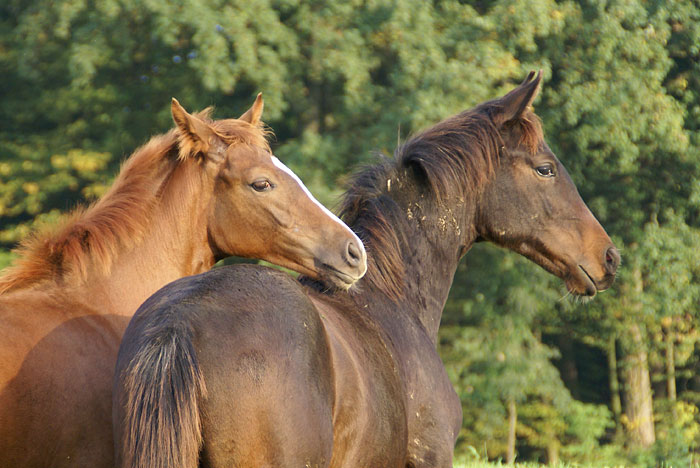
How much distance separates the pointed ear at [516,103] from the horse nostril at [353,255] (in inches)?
51.3

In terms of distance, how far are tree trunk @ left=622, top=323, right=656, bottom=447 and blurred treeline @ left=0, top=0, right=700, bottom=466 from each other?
0.08 metres

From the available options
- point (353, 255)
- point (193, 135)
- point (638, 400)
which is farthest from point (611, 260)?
point (638, 400)

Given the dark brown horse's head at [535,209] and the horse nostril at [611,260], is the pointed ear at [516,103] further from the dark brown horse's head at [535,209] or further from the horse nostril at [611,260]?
the horse nostril at [611,260]

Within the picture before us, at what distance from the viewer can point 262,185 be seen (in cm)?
446

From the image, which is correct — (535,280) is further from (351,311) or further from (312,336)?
(312,336)

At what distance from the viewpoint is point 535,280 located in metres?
15.1

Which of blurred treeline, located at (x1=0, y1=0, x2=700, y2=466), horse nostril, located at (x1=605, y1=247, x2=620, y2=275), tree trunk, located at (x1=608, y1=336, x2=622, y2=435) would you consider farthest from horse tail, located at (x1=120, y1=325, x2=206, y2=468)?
tree trunk, located at (x1=608, y1=336, x2=622, y2=435)

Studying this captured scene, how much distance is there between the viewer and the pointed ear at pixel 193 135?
14.8 feet

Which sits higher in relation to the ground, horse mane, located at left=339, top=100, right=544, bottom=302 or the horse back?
the horse back

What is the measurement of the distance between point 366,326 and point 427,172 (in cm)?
107

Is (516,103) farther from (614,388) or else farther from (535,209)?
(614,388)

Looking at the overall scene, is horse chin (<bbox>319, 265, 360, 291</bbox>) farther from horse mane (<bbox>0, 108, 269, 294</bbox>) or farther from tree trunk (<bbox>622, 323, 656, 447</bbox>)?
tree trunk (<bbox>622, 323, 656, 447</bbox>)

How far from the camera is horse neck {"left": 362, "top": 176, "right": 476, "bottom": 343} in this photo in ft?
15.4

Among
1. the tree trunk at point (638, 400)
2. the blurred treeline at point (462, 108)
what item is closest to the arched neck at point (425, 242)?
the blurred treeline at point (462, 108)
